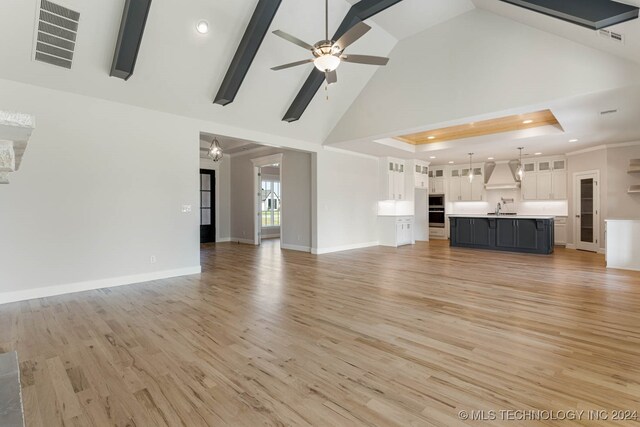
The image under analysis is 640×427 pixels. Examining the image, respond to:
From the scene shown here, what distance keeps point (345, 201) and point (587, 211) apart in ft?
21.4

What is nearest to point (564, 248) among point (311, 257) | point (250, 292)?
point (311, 257)

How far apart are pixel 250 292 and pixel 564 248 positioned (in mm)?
9377

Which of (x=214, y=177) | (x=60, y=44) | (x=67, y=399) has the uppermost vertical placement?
(x=60, y=44)

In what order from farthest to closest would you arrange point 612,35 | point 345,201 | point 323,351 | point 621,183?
point 345,201 < point 621,183 < point 612,35 < point 323,351

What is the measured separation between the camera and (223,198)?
1070cm

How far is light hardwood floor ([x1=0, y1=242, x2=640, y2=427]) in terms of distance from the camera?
1855 mm

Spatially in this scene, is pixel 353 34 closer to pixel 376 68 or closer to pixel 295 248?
pixel 376 68

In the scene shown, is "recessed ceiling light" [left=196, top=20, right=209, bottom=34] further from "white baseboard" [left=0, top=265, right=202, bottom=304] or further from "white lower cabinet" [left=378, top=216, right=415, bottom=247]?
"white lower cabinet" [left=378, top=216, right=415, bottom=247]

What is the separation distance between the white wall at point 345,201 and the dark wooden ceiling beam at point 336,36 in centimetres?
172

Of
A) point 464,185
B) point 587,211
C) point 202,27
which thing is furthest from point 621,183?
point 202,27

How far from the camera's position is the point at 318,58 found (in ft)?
12.0

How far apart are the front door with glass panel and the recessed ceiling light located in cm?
966

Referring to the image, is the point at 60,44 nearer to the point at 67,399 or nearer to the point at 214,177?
the point at 67,399

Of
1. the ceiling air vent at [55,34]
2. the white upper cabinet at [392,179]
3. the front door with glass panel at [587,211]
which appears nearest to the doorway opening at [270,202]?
the white upper cabinet at [392,179]
